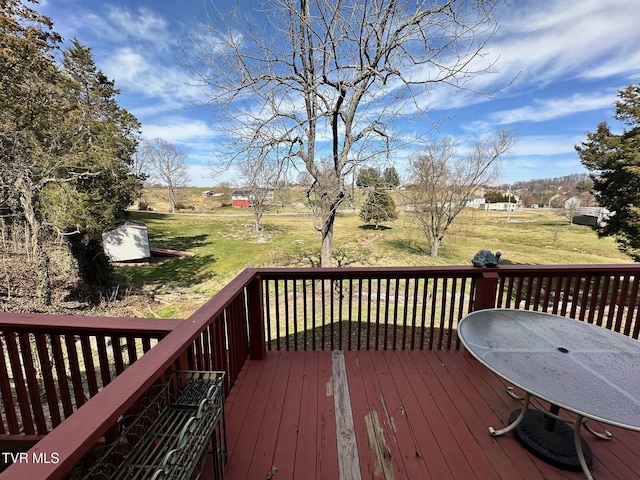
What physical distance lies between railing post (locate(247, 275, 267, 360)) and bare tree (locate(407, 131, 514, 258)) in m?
8.32

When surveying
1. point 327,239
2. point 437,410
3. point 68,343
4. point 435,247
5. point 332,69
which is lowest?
point 435,247

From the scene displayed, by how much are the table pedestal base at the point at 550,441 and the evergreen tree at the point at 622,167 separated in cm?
938

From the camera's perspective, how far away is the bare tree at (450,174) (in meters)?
10.0

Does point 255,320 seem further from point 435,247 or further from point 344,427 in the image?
point 435,247

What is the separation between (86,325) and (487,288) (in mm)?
2938

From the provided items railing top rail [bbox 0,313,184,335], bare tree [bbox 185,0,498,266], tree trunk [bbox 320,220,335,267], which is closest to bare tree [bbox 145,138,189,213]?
tree trunk [bbox 320,220,335,267]

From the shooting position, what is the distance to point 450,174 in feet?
34.7

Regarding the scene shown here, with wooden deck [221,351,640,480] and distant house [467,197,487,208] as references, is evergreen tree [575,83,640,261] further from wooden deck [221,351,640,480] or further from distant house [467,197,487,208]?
wooden deck [221,351,640,480]

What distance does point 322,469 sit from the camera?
62.3 inches

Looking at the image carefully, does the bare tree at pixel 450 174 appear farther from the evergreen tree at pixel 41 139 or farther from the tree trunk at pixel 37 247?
the tree trunk at pixel 37 247

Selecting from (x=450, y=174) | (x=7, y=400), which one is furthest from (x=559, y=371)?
(x=450, y=174)

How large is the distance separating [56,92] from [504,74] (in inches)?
360

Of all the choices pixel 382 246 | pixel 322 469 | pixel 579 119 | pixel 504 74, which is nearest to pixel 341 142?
pixel 504 74

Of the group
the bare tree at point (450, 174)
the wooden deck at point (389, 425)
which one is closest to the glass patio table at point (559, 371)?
the wooden deck at point (389, 425)
